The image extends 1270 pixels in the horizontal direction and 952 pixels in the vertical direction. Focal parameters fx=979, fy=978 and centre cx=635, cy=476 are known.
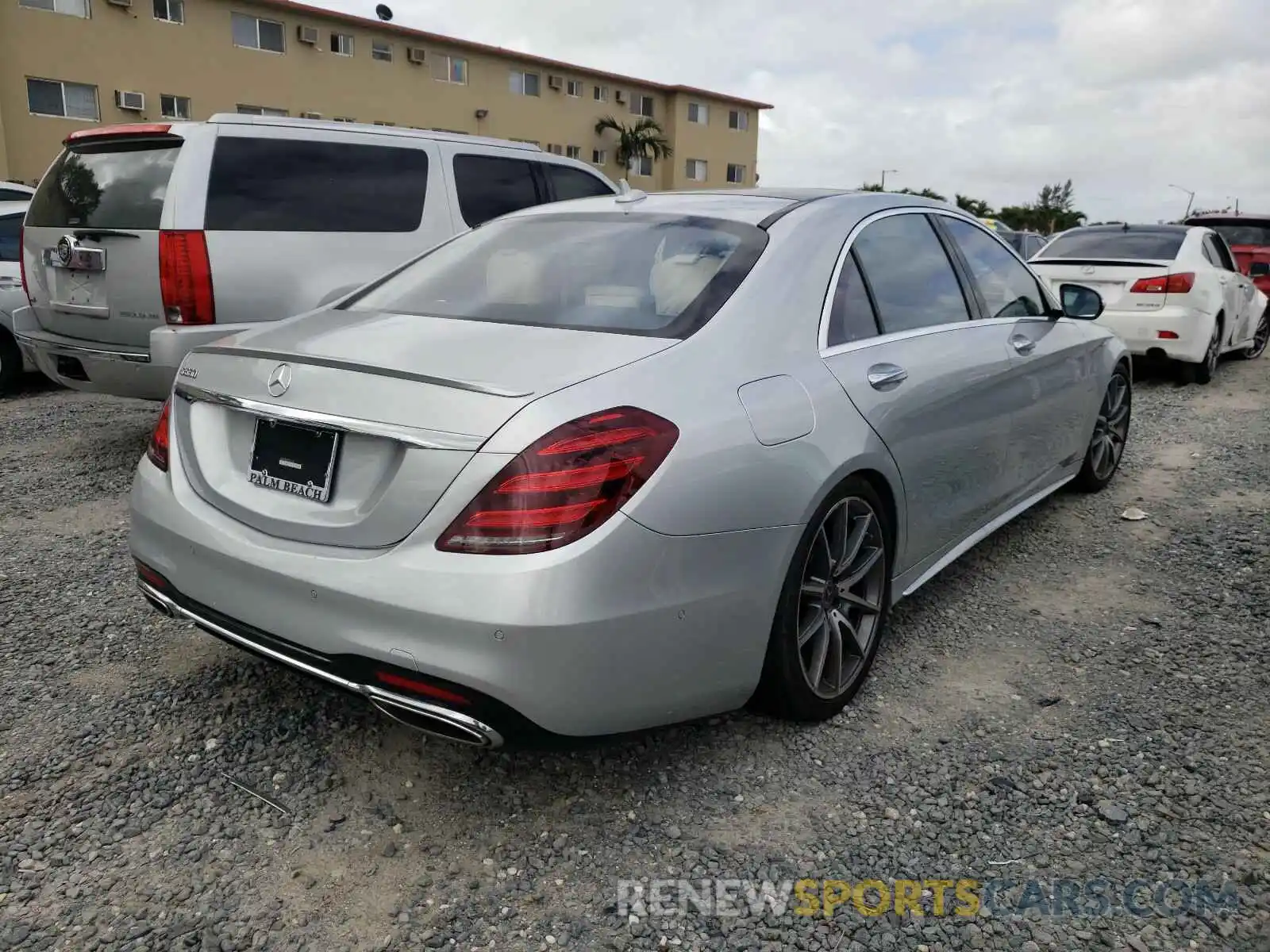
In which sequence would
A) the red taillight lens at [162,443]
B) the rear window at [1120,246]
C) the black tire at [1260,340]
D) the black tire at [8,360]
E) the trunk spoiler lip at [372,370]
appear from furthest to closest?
1. the black tire at [1260,340]
2. the rear window at [1120,246]
3. the black tire at [8,360]
4. the red taillight lens at [162,443]
5. the trunk spoiler lip at [372,370]

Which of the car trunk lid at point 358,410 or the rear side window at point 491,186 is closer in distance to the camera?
the car trunk lid at point 358,410

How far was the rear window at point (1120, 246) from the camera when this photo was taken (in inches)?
347

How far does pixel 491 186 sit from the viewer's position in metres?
6.53

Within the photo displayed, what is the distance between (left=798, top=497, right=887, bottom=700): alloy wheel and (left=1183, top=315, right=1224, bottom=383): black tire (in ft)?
24.0

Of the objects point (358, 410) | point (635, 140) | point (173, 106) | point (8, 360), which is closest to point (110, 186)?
point (8, 360)

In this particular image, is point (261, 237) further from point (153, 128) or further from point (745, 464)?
point (745, 464)

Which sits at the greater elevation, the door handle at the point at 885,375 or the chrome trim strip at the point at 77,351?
the door handle at the point at 885,375

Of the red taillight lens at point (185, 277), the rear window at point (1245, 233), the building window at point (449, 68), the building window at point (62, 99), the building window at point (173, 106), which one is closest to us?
the red taillight lens at point (185, 277)

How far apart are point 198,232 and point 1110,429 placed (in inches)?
194

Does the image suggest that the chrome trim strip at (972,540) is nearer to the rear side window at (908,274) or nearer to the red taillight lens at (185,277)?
the rear side window at (908,274)

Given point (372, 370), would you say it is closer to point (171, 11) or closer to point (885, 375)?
point (885, 375)

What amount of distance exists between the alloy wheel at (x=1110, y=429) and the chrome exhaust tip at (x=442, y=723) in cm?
403

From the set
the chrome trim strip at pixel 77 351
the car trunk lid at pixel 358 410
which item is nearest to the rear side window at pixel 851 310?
the car trunk lid at pixel 358 410

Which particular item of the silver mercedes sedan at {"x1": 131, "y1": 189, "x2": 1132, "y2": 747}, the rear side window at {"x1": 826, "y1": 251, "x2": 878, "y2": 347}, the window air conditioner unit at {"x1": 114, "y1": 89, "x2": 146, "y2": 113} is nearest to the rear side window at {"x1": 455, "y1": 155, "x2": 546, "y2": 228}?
the silver mercedes sedan at {"x1": 131, "y1": 189, "x2": 1132, "y2": 747}
